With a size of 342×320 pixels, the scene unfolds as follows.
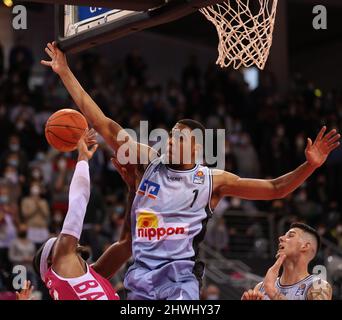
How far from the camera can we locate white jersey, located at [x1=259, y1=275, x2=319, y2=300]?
514 cm

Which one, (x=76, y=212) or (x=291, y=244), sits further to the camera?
(x=291, y=244)

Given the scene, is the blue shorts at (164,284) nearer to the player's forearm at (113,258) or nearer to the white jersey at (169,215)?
the white jersey at (169,215)

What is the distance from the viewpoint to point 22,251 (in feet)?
33.4

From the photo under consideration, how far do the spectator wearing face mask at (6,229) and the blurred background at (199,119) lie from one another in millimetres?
14

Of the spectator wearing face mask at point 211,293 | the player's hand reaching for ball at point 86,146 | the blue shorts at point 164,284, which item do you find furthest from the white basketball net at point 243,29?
the spectator wearing face mask at point 211,293

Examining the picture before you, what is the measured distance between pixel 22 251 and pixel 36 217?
64 centimetres

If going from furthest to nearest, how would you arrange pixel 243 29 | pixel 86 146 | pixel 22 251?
pixel 22 251
pixel 243 29
pixel 86 146

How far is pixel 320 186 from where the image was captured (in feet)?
44.7

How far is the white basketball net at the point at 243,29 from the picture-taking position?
562 cm

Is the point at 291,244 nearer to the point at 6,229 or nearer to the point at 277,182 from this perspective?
the point at 277,182

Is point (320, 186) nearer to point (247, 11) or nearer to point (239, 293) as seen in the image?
point (239, 293)

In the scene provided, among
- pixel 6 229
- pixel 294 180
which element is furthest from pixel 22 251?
pixel 294 180
